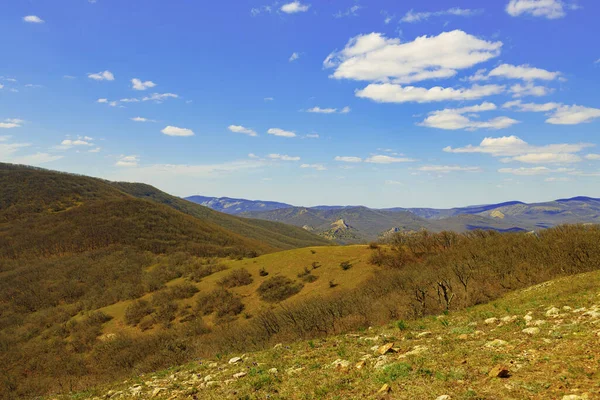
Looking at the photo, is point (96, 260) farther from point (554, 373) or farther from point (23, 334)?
point (554, 373)

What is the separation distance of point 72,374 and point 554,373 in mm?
41073

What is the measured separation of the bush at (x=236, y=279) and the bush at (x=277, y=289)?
14.1 ft

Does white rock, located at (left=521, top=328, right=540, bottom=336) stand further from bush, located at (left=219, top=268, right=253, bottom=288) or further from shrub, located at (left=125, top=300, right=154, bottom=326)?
Answer: shrub, located at (left=125, top=300, right=154, bottom=326)

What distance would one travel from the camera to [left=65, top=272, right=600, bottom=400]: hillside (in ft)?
23.1

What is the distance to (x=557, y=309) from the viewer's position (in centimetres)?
1206

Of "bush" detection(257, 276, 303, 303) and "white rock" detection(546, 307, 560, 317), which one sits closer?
"white rock" detection(546, 307, 560, 317)

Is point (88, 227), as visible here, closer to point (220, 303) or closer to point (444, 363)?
point (220, 303)

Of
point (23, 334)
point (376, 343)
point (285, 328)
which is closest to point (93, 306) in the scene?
point (23, 334)

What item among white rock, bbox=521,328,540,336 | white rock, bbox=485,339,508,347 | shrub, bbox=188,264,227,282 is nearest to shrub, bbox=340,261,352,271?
shrub, bbox=188,264,227,282

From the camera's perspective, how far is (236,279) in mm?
49969

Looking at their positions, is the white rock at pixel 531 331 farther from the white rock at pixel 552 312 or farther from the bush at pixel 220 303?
the bush at pixel 220 303

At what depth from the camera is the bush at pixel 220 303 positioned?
1603 inches

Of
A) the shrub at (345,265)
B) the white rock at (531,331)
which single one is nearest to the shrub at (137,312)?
the shrub at (345,265)

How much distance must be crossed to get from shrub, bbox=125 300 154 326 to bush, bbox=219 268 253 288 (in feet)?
36.6
